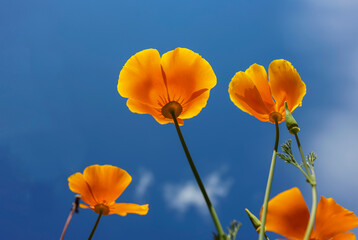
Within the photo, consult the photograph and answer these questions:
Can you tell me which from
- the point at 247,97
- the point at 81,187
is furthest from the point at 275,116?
the point at 81,187

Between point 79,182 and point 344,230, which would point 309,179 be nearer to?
point 344,230

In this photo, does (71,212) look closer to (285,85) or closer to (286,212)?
(286,212)

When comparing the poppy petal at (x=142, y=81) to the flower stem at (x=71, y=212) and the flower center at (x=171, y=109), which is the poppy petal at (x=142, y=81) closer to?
the flower center at (x=171, y=109)

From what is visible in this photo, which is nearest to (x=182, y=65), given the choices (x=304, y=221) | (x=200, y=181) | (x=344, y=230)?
(x=200, y=181)

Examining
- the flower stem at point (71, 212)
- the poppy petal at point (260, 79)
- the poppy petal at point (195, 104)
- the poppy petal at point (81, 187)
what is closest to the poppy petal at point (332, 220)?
the poppy petal at point (260, 79)

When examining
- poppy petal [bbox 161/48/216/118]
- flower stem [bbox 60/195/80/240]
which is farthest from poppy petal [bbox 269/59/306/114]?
flower stem [bbox 60/195/80/240]

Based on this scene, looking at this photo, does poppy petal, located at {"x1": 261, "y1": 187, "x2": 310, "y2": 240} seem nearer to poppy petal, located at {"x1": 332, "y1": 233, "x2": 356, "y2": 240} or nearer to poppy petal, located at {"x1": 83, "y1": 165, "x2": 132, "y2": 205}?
poppy petal, located at {"x1": 332, "y1": 233, "x2": 356, "y2": 240}
